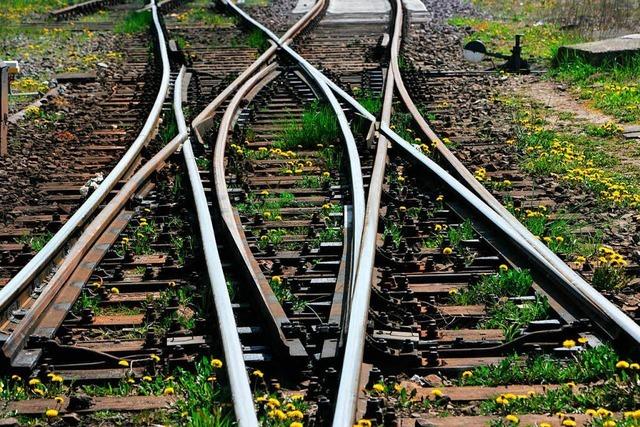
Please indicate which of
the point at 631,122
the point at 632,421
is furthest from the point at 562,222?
the point at 631,122

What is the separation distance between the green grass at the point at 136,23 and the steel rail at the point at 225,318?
11.4 meters

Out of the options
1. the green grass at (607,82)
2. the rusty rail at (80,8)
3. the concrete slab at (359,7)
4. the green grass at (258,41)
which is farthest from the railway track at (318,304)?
the rusty rail at (80,8)

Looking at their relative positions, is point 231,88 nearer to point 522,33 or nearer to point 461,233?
point 461,233

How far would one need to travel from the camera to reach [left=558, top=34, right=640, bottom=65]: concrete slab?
1319cm

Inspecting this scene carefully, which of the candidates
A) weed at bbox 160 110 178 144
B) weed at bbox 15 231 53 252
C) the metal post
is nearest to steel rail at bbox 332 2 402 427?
weed at bbox 15 231 53 252

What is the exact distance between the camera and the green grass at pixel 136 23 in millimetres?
18578

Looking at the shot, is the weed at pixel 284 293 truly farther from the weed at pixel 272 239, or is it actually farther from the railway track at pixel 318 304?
the weed at pixel 272 239

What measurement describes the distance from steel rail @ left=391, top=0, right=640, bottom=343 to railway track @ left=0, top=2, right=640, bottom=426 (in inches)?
0.7

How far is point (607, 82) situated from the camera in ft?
41.0

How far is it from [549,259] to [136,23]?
14393 millimetres

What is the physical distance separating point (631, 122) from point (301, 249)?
5.32 meters

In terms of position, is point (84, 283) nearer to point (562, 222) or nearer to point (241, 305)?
point (241, 305)

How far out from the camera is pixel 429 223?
6.75 metres

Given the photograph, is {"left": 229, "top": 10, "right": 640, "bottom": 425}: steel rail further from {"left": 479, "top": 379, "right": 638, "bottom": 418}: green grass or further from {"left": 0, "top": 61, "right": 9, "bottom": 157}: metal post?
{"left": 0, "top": 61, "right": 9, "bottom": 157}: metal post
